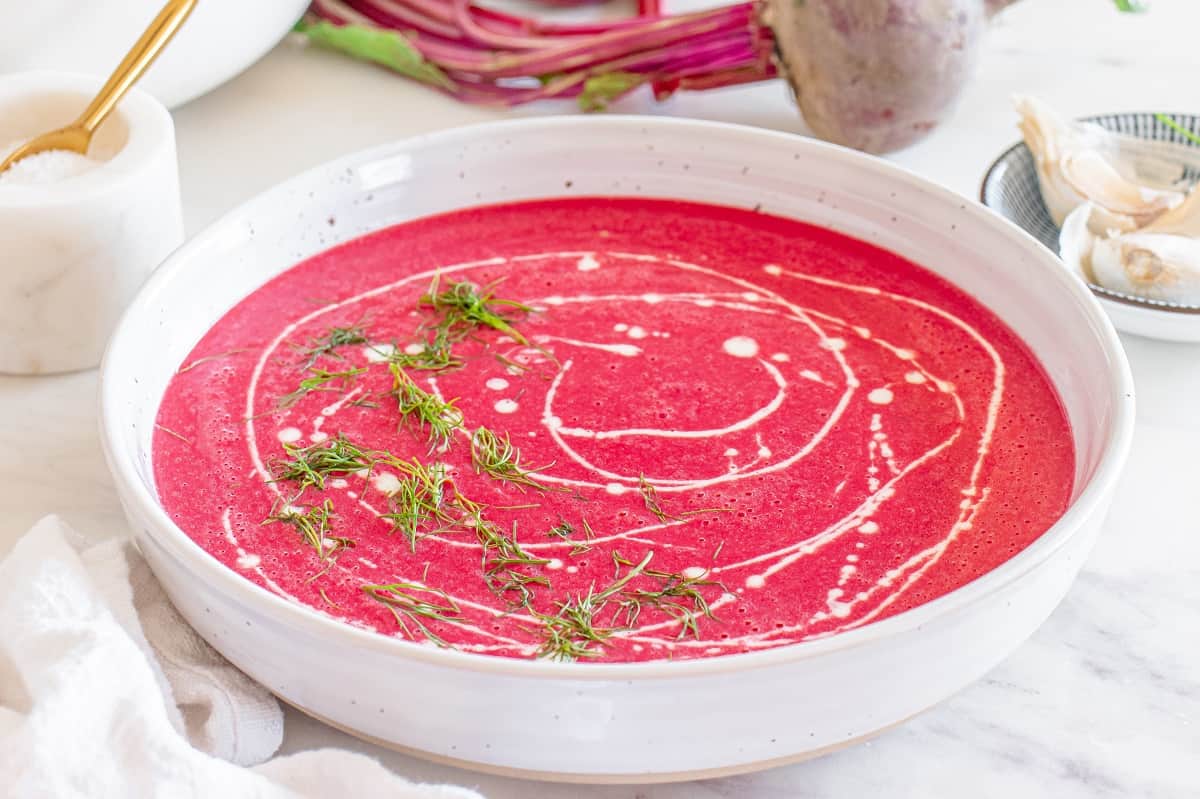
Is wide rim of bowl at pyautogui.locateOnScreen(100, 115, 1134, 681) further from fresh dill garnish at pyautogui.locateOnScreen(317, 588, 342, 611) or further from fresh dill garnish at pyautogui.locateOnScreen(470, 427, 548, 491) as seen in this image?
fresh dill garnish at pyautogui.locateOnScreen(470, 427, 548, 491)

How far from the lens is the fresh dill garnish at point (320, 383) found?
117 cm

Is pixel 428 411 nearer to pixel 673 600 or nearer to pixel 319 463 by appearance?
pixel 319 463

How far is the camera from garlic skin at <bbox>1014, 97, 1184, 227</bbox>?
1432mm

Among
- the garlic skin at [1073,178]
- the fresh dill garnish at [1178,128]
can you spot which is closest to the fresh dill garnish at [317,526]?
the garlic skin at [1073,178]

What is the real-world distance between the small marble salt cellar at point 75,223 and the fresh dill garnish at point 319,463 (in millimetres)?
298

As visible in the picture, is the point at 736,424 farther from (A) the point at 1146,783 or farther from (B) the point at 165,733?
(B) the point at 165,733

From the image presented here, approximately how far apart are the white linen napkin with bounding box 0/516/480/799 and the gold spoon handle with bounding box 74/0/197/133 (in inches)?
18.2

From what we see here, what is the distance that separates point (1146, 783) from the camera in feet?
3.10

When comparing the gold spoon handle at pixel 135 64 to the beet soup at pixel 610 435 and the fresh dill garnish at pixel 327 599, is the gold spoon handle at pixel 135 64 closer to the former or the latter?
the beet soup at pixel 610 435

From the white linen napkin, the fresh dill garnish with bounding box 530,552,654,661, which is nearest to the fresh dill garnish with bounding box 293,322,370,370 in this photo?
the white linen napkin

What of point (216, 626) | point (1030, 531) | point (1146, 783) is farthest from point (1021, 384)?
point (216, 626)

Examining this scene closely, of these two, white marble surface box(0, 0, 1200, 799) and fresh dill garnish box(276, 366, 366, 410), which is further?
fresh dill garnish box(276, 366, 366, 410)

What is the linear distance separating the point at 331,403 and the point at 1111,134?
0.91 m

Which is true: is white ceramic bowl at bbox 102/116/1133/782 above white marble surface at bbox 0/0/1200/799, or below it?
above
